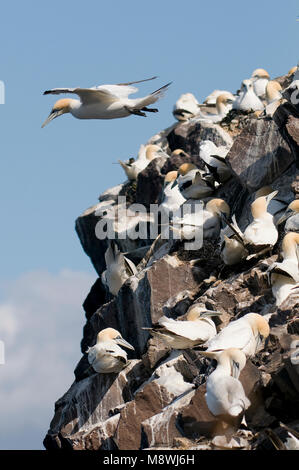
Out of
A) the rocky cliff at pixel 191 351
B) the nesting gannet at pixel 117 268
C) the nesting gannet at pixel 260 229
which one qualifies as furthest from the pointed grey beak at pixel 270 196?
the nesting gannet at pixel 117 268

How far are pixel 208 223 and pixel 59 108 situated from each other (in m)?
2.23

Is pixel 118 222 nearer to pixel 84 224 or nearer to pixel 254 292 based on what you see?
pixel 84 224

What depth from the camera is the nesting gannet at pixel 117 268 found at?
52.6 feet

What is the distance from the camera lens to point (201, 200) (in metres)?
15.4

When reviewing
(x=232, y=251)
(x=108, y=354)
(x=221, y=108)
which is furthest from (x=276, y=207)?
(x=221, y=108)

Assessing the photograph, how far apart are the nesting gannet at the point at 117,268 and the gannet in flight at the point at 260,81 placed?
24.0ft

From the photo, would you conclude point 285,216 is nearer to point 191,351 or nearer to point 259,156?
Result: point 259,156

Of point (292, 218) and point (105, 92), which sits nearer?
point (292, 218)

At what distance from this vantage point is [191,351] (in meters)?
11.8

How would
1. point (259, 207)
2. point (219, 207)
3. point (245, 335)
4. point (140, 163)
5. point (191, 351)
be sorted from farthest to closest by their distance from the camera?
point (140, 163) → point (219, 207) → point (259, 207) → point (191, 351) → point (245, 335)

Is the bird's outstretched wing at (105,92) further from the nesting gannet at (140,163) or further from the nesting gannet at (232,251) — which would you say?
the nesting gannet at (140,163)

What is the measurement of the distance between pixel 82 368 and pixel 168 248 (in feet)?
5.96

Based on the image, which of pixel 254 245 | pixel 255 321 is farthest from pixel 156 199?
pixel 255 321
